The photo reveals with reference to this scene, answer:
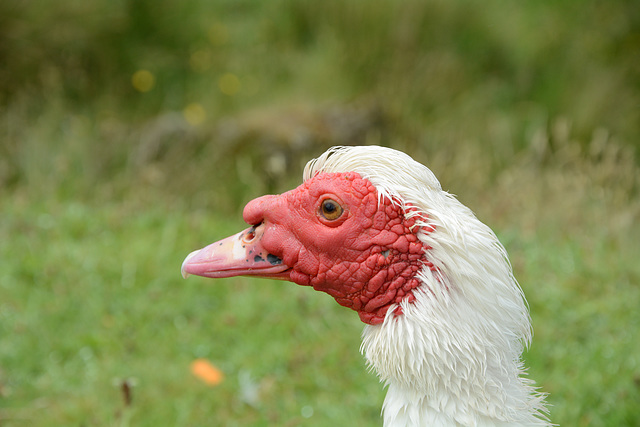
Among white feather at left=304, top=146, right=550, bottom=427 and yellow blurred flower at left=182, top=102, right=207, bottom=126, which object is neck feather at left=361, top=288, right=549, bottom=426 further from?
yellow blurred flower at left=182, top=102, right=207, bottom=126

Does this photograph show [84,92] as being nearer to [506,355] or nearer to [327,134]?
[327,134]

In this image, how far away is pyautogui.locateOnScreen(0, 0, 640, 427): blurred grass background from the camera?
328 cm

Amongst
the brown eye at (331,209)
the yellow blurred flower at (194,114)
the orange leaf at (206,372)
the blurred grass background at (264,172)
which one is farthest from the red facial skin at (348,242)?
the yellow blurred flower at (194,114)

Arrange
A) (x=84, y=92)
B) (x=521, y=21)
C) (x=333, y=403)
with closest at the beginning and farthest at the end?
(x=333, y=403) → (x=84, y=92) → (x=521, y=21)

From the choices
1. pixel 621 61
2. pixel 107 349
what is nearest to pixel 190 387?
pixel 107 349

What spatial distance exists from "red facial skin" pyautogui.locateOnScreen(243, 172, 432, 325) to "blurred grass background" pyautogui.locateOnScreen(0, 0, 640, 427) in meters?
1.51

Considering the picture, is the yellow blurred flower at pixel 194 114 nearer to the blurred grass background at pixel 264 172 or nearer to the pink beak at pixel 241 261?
the blurred grass background at pixel 264 172

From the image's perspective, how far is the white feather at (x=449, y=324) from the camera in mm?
1551

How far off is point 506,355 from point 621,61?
627cm

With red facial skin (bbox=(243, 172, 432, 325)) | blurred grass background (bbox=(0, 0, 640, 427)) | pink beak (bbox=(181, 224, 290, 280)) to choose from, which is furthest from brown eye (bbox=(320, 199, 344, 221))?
blurred grass background (bbox=(0, 0, 640, 427))

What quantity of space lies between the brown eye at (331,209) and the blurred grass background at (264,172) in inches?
65.6

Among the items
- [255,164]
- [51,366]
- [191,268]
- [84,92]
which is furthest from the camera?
[84,92]

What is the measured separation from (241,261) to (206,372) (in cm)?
177

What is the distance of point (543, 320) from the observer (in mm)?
3709
